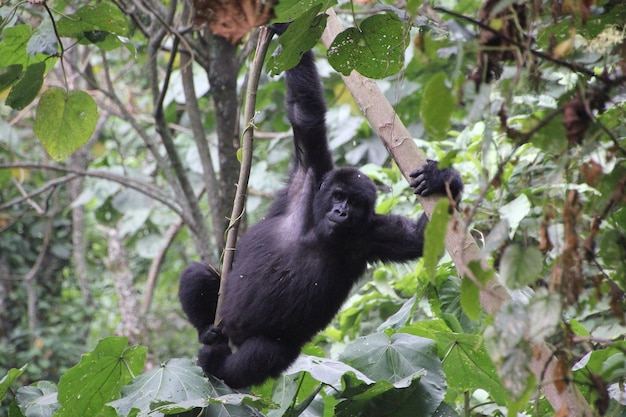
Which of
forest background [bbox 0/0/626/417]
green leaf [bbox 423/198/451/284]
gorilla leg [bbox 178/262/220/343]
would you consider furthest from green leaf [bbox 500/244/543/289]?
gorilla leg [bbox 178/262/220/343]

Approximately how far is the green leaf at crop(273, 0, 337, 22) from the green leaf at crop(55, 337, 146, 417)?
5.61ft

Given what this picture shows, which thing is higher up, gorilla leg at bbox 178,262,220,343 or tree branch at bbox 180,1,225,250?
tree branch at bbox 180,1,225,250

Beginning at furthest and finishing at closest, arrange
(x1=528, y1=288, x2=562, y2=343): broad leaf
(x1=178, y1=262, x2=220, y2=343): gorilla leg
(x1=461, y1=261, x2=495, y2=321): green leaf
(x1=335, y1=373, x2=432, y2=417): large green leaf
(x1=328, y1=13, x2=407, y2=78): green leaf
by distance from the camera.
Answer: (x1=178, y1=262, x2=220, y2=343): gorilla leg
(x1=335, y1=373, x2=432, y2=417): large green leaf
(x1=328, y1=13, x2=407, y2=78): green leaf
(x1=461, y1=261, x2=495, y2=321): green leaf
(x1=528, y1=288, x2=562, y2=343): broad leaf

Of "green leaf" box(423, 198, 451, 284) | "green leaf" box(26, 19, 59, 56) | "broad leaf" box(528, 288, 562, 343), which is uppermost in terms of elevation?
"green leaf" box(26, 19, 59, 56)

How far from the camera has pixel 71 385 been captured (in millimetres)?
2963

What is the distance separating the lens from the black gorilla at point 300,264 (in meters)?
3.73

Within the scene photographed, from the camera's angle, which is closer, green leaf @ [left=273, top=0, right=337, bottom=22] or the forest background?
the forest background

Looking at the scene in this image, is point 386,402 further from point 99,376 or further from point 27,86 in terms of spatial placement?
point 27,86

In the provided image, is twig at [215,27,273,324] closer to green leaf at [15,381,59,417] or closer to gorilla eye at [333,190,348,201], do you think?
gorilla eye at [333,190,348,201]

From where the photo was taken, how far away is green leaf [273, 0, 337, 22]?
6.08 feet

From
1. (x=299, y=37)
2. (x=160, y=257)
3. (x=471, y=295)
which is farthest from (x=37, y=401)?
(x=160, y=257)

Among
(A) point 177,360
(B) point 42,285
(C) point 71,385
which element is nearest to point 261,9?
(A) point 177,360

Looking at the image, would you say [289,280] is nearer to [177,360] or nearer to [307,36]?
[177,360]

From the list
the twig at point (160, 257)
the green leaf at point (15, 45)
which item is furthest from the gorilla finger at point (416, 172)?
the twig at point (160, 257)
